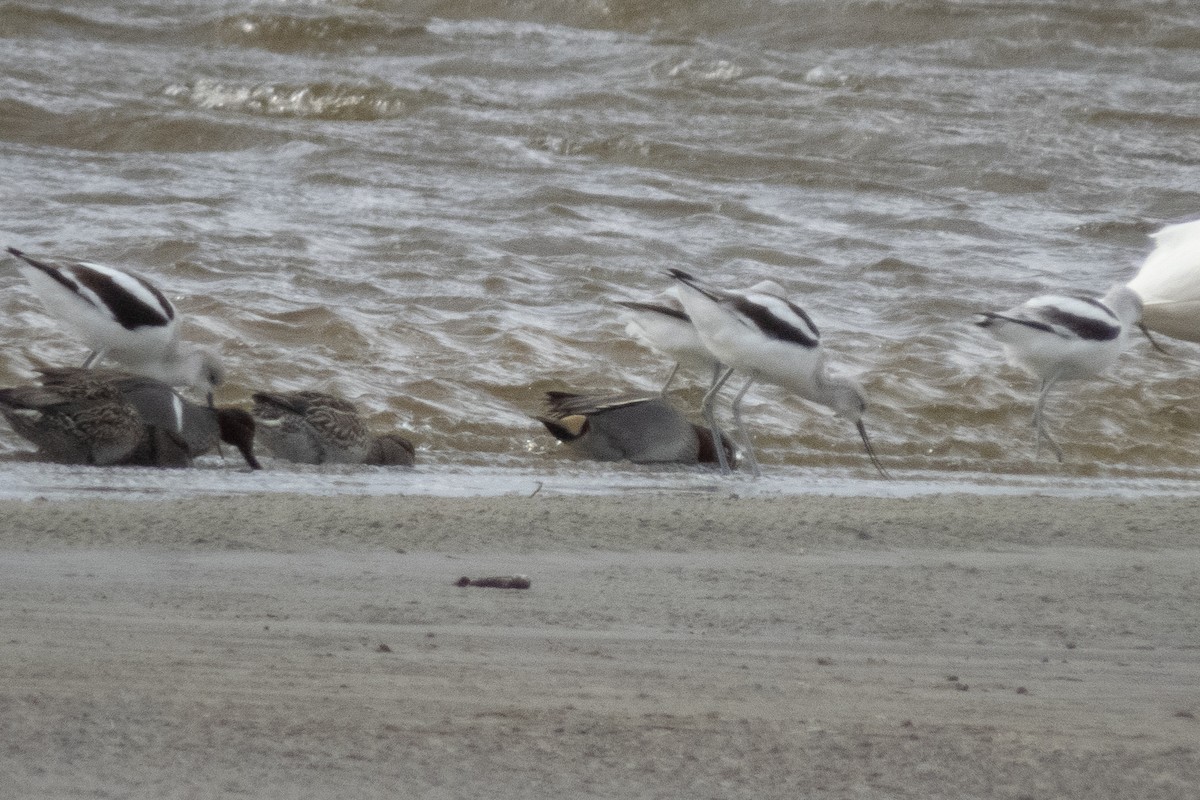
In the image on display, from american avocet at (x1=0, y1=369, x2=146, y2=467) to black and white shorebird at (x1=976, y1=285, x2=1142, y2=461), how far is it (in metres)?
3.66

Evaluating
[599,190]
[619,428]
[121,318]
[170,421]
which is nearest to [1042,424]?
[619,428]

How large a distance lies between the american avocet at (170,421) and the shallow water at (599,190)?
2.58 feet

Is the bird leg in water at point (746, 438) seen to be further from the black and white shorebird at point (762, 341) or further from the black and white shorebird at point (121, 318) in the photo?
the black and white shorebird at point (121, 318)

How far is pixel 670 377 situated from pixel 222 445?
1.99m

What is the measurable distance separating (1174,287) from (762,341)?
7.03ft

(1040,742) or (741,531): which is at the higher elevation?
(1040,742)

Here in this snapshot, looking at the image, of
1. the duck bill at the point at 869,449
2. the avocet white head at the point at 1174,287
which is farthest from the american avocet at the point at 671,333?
the avocet white head at the point at 1174,287

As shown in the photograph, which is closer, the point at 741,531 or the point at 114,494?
the point at 741,531

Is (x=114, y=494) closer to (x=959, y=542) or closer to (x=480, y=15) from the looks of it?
(x=959, y=542)

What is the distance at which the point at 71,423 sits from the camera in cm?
638

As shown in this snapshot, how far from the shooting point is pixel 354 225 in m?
11.3

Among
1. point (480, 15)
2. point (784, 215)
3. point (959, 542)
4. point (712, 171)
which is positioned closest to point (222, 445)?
point (959, 542)

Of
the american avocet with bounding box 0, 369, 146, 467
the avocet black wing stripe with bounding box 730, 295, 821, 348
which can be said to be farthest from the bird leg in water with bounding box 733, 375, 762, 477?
the american avocet with bounding box 0, 369, 146, 467

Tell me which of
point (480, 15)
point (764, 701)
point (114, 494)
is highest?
point (764, 701)
